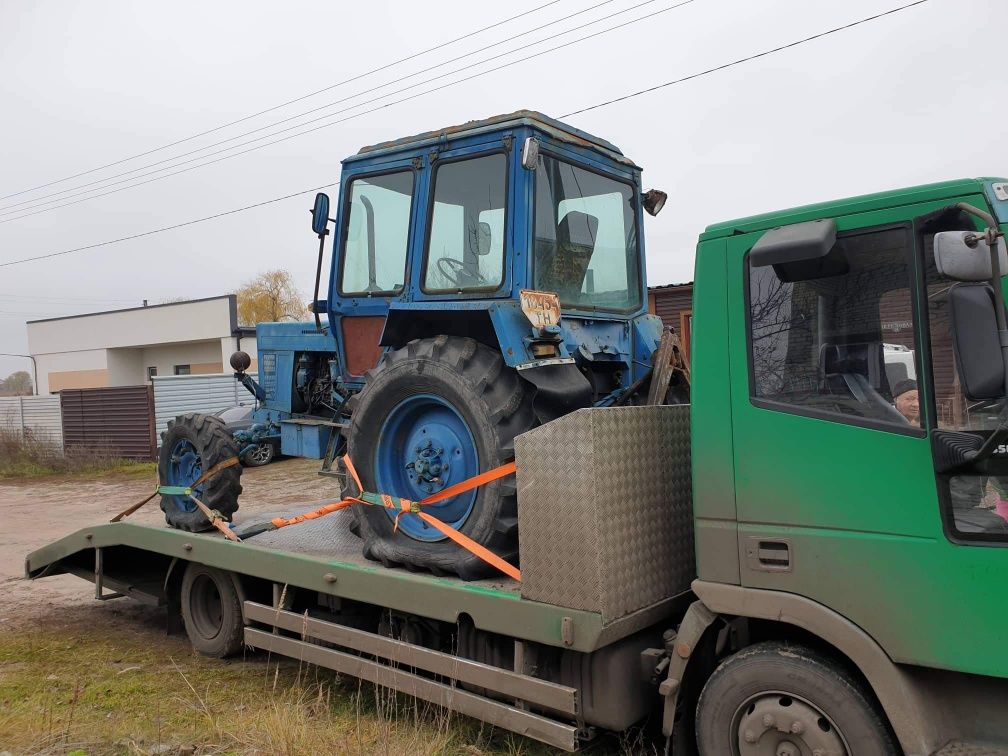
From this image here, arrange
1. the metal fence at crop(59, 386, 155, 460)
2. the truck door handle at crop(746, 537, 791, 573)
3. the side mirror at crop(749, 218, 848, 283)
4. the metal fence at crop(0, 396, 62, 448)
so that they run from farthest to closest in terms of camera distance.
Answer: the metal fence at crop(0, 396, 62, 448) < the metal fence at crop(59, 386, 155, 460) < the truck door handle at crop(746, 537, 791, 573) < the side mirror at crop(749, 218, 848, 283)

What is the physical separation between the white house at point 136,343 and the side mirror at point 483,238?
25285 millimetres

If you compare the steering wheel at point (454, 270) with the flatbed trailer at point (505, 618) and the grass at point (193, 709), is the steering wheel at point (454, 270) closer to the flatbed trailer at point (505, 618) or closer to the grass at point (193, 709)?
the flatbed trailer at point (505, 618)

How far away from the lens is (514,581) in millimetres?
4012

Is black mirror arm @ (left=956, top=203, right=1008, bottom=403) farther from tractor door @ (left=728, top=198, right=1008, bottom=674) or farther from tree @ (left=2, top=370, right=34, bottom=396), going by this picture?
tree @ (left=2, top=370, right=34, bottom=396)

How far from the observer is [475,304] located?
4520 millimetres

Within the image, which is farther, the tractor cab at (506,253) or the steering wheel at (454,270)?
the steering wheel at (454,270)

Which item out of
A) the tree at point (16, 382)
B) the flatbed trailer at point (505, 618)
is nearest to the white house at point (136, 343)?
the flatbed trailer at point (505, 618)

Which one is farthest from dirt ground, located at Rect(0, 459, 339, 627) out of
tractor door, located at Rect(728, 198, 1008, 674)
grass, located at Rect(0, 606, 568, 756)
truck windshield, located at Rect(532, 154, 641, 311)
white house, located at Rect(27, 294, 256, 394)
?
white house, located at Rect(27, 294, 256, 394)

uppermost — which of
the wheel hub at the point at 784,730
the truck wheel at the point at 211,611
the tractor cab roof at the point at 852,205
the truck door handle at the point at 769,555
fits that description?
the tractor cab roof at the point at 852,205

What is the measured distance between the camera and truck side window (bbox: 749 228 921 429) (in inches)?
112

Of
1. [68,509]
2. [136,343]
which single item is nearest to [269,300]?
[136,343]

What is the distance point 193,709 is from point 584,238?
11.7 ft

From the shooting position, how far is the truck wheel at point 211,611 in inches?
221

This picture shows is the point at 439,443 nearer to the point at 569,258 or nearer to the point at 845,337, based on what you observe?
the point at 569,258
